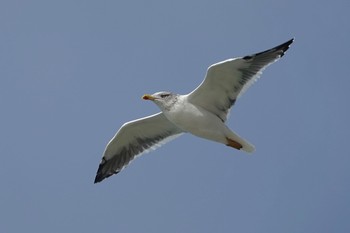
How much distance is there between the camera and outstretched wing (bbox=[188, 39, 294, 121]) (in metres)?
14.8

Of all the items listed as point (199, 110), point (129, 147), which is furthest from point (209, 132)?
point (129, 147)

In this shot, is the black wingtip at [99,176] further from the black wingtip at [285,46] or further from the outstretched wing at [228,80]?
the black wingtip at [285,46]

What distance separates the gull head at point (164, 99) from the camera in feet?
49.7

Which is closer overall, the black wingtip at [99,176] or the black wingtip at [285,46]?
the black wingtip at [285,46]

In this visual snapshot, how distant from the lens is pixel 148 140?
17.0m

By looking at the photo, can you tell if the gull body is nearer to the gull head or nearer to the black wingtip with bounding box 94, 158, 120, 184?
A: the gull head

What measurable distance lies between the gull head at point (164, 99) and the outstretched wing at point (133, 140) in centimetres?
99

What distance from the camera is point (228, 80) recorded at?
15125 mm

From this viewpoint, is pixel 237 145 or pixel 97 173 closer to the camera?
pixel 237 145

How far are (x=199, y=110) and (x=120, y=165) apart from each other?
2.80m

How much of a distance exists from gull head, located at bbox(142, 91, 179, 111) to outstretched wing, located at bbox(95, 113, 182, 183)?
99cm

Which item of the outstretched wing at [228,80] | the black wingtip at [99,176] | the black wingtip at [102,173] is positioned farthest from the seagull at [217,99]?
the black wingtip at [99,176]

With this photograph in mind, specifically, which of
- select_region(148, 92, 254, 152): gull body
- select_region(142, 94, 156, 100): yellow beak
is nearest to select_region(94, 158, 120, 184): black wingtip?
select_region(142, 94, 156, 100): yellow beak

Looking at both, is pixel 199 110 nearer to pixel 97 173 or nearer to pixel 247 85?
pixel 247 85
